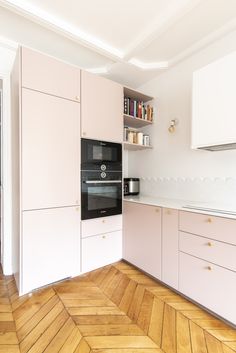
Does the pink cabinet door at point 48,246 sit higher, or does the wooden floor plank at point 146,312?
the pink cabinet door at point 48,246

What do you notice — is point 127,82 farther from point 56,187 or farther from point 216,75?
point 56,187

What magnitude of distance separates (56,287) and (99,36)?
2.65 m

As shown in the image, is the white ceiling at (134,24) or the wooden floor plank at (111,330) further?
the white ceiling at (134,24)

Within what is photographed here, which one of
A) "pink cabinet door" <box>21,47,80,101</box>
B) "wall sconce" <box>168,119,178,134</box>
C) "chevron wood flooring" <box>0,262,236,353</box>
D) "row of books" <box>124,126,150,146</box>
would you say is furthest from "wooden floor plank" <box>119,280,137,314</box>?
"pink cabinet door" <box>21,47,80,101</box>

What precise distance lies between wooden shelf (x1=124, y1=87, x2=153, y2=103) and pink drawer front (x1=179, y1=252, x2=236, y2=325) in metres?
2.04

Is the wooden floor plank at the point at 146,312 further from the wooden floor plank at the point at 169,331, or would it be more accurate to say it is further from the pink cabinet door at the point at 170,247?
the pink cabinet door at the point at 170,247

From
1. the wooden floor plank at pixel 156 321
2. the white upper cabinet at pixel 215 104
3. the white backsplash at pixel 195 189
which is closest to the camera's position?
the wooden floor plank at pixel 156 321

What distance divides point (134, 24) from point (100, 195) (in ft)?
5.92

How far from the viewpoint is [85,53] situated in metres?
2.38

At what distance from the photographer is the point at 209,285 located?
1590 millimetres

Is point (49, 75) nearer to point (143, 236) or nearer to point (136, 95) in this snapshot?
point (136, 95)

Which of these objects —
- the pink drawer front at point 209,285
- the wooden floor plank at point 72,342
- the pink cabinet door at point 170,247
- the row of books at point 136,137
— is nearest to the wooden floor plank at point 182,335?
the pink drawer front at point 209,285

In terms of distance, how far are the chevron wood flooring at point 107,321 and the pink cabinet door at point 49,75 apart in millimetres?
1924

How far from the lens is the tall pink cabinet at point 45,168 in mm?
1795
